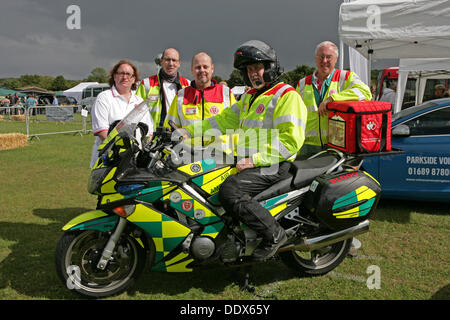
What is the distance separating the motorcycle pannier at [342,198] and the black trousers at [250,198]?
386 millimetres

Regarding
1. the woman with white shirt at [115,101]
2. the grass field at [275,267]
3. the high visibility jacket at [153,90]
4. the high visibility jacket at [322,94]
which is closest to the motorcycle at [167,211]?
the grass field at [275,267]

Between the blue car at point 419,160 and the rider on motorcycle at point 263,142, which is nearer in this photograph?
the rider on motorcycle at point 263,142

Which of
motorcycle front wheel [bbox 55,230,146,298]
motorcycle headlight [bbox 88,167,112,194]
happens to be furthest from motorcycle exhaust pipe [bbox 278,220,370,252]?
motorcycle headlight [bbox 88,167,112,194]

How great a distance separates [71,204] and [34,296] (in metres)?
2.85

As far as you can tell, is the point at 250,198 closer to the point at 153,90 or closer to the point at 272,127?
the point at 272,127

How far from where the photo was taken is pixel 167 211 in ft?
9.69

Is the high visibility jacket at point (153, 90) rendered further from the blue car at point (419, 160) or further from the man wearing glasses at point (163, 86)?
the blue car at point (419, 160)

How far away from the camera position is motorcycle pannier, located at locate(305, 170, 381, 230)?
3.06 m

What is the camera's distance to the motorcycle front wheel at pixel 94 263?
2900 mm

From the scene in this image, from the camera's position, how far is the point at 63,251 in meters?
2.87

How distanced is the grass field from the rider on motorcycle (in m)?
0.65

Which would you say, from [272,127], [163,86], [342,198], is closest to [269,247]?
[342,198]

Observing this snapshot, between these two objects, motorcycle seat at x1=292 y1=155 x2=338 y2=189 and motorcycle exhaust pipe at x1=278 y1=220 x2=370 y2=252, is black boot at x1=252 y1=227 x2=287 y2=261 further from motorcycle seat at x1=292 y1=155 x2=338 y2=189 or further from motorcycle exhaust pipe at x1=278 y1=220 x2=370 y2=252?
motorcycle seat at x1=292 y1=155 x2=338 y2=189
